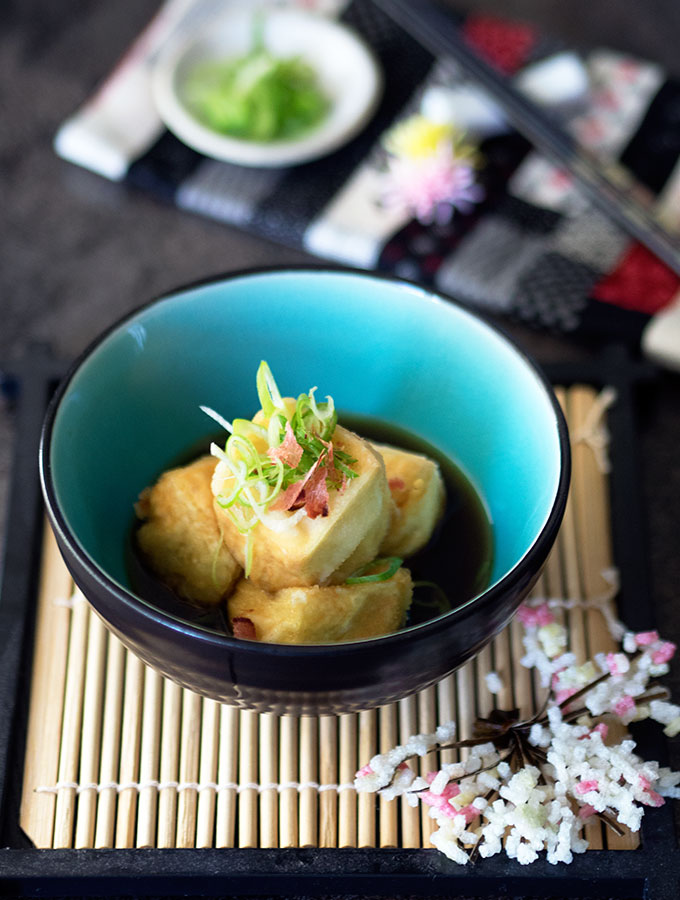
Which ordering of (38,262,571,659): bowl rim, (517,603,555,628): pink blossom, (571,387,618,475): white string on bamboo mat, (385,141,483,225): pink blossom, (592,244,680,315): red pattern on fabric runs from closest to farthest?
(38,262,571,659): bowl rim < (517,603,555,628): pink blossom < (571,387,618,475): white string on bamboo mat < (592,244,680,315): red pattern on fabric < (385,141,483,225): pink blossom

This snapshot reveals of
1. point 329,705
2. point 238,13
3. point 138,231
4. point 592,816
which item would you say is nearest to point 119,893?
→ point 329,705

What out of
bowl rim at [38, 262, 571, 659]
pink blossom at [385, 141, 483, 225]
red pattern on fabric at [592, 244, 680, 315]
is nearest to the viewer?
bowl rim at [38, 262, 571, 659]

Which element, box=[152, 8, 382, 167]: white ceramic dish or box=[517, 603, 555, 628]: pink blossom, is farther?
box=[152, 8, 382, 167]: white ceramic dish

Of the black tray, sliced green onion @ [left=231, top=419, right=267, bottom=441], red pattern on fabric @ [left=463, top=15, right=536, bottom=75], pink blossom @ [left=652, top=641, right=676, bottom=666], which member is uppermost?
red pattern on fabric @ [left=463, top=15, right=536, bottom=75]

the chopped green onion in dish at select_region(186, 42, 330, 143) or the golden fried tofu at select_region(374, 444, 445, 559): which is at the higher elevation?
the chopped green onion in dish at select_region(186, 42, 330, 143)

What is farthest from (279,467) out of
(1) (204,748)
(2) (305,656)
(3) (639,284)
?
(3) (639,284)

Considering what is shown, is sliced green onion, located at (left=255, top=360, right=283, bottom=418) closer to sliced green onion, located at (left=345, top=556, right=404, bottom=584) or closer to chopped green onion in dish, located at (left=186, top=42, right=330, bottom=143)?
sliced green onion, located at (left=345, top=556, right=404, bottom=584)

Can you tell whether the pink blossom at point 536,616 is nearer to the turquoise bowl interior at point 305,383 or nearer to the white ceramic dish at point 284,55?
the turquoise bowl interior at point 305,383

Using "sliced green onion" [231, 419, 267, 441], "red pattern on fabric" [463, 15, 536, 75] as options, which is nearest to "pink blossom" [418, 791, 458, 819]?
"sliced green onion" [231, 419, 267, 441]
